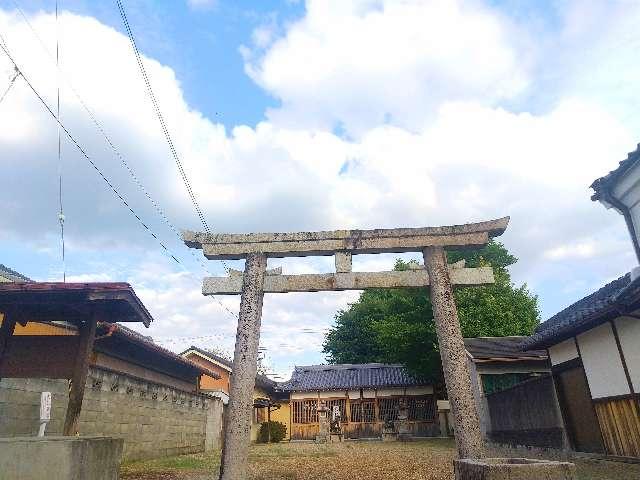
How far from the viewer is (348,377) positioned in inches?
1319

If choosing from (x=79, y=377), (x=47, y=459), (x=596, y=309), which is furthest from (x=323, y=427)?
(x=47, y=459)

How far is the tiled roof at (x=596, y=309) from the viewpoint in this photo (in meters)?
7.76

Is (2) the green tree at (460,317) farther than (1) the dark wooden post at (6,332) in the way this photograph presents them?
Yes

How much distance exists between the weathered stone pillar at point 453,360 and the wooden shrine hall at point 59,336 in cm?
521

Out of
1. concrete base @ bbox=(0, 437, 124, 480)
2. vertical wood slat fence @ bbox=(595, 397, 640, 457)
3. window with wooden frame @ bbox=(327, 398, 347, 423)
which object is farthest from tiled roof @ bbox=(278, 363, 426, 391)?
concrete base @ bbox=(0, 437, 124, 480)

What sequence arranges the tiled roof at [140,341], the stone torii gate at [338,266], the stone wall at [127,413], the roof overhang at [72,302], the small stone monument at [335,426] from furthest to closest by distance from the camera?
the small stone monument at [335,426] < the tiled roof at [140,341] < the stone wall at [127,413] < the stone torii gate at [338,266] < the roof overhang at [72,302]

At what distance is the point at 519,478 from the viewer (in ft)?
14.0

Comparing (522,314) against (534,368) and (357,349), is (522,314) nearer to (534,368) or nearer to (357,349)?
(534,368)

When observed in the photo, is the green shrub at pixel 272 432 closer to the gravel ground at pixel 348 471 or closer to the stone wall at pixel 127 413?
the stone wall at pixel 127 413

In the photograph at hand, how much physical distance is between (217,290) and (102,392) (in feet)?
17.4

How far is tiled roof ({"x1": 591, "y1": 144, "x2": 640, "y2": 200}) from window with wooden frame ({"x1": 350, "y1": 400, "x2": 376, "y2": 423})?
80.5 feet

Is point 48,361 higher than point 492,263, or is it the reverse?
point 492,263

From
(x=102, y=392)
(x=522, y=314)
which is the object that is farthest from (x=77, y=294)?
(x=522, y=314)

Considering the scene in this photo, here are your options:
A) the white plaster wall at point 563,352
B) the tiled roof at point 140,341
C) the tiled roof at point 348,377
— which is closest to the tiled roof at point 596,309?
the white plaster wall at point 563,352
